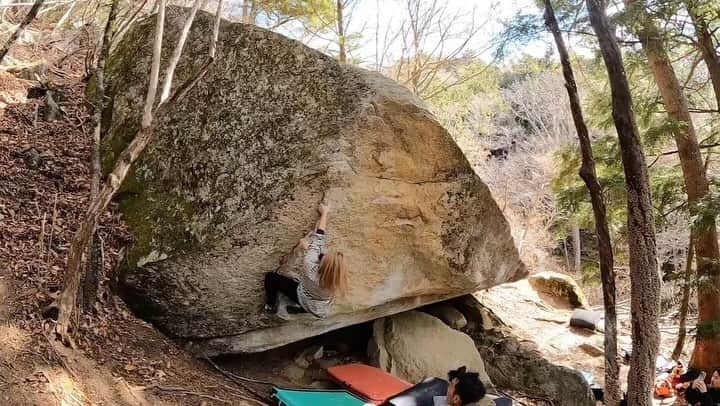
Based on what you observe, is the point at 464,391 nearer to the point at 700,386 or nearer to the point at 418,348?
the point at 418,348

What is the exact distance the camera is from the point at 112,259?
5.42m

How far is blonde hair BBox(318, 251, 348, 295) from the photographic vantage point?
5.05 m

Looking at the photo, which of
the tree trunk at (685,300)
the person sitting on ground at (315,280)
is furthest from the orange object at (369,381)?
the tree trunk at (685,300)

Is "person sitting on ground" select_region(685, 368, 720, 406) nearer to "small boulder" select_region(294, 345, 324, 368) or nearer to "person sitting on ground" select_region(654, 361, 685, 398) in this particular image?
"person sitting on ground" select_region(654, 361, 685, 398)

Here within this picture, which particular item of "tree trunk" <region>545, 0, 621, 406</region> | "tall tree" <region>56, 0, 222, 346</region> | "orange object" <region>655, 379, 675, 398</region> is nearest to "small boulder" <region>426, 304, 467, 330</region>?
"tree trunk" <region>545, 0, 621, 406</region>

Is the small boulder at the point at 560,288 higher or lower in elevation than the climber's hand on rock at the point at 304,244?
lower

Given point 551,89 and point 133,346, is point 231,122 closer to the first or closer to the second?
point 133,346

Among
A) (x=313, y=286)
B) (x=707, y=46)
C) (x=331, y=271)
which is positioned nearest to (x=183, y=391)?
(x=313, y=286)

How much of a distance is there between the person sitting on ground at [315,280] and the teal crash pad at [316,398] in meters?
0.81

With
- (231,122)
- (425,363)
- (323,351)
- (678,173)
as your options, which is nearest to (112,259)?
(231,122)

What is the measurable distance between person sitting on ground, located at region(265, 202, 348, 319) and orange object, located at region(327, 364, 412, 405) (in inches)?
40.7

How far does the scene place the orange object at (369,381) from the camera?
547 centimetres

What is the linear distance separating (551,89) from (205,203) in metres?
22.5

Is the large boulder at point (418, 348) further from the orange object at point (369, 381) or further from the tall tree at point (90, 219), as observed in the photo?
the tall tree at point (90, 219)
